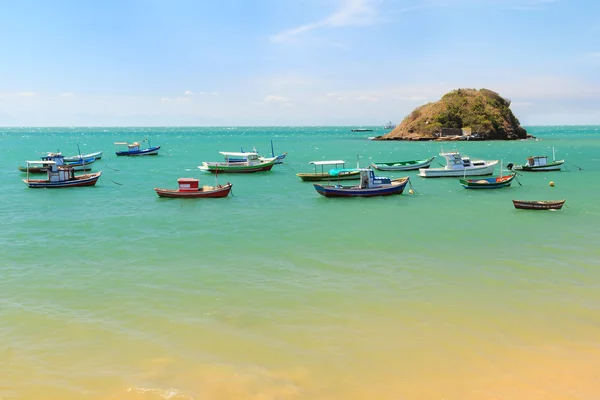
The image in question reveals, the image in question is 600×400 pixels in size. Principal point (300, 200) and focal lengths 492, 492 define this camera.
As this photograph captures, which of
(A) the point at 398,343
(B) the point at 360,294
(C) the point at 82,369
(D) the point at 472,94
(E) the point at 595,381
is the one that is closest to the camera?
(E) the point at 595,381

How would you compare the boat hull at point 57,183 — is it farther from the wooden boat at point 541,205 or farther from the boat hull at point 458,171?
the wooden boat at point 541,205

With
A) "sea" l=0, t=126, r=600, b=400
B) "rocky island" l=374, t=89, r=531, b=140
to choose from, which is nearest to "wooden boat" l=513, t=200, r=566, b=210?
"sea" l=0, t=126, r=600, b=400

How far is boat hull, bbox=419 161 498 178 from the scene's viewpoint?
51812 millimetres

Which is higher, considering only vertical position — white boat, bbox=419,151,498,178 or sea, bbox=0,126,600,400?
white boat, bbox=419,151,498,178

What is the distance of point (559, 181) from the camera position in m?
48.1

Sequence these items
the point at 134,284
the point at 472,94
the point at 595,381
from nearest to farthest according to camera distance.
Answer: the point at 595,381, the point at 134,284, the point at 472,94

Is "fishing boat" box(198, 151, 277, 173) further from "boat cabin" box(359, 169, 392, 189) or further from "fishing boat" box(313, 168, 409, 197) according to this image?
"boat cabin" box(359, 169, 392, 189)

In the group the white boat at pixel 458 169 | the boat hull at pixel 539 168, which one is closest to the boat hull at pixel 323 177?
the white boat at pixel 458 169

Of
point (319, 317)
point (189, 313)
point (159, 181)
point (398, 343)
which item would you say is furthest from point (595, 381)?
point (159, 181)

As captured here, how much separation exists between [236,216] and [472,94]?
422 feet

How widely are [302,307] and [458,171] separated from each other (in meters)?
42.1

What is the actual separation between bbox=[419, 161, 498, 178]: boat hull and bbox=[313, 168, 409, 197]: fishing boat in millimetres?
13821

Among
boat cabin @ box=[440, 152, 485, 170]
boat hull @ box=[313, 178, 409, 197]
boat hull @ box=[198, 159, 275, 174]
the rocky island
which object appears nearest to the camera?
boat hull @ box=[313, 178, 409, 197]

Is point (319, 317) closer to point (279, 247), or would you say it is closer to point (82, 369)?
point (82, 369)
